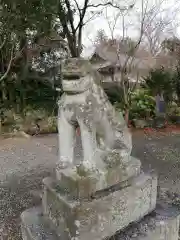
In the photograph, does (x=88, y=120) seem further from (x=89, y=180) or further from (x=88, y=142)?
(x=89, y=180)

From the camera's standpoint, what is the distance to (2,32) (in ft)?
16.5

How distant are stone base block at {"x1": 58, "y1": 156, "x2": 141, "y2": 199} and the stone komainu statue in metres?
0.05

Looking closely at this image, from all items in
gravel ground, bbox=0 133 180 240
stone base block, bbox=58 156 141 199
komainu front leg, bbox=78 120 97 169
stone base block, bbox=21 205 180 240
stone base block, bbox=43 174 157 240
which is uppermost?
komainu front leg, bbox=78 120 97 169

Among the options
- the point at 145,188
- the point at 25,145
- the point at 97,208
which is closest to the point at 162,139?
the point at 25,145

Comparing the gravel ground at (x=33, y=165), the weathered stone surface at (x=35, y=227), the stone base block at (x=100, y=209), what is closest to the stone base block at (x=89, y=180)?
the stone base block at (x=100, y=209)

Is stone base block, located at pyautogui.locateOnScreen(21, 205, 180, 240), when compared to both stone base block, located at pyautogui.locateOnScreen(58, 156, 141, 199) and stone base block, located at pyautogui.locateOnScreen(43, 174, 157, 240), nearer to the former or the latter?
stone base block, located at pyautogui.locateOnScreen(43, 174, 157, 240)

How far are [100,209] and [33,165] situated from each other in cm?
247

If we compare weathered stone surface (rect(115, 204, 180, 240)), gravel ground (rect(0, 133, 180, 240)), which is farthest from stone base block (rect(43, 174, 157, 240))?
gravel ground (rect(0, 133, 180, 240))

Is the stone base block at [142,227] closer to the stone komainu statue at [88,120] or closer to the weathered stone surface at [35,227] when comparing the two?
the weathered stone surface at [35,227]

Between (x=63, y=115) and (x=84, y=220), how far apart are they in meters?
0.61

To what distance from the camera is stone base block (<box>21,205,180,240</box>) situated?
165 centimetres

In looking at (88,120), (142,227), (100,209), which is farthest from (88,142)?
(142,227)

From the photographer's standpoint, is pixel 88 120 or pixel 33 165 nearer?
pixel 88 120

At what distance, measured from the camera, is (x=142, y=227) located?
5.58ft
